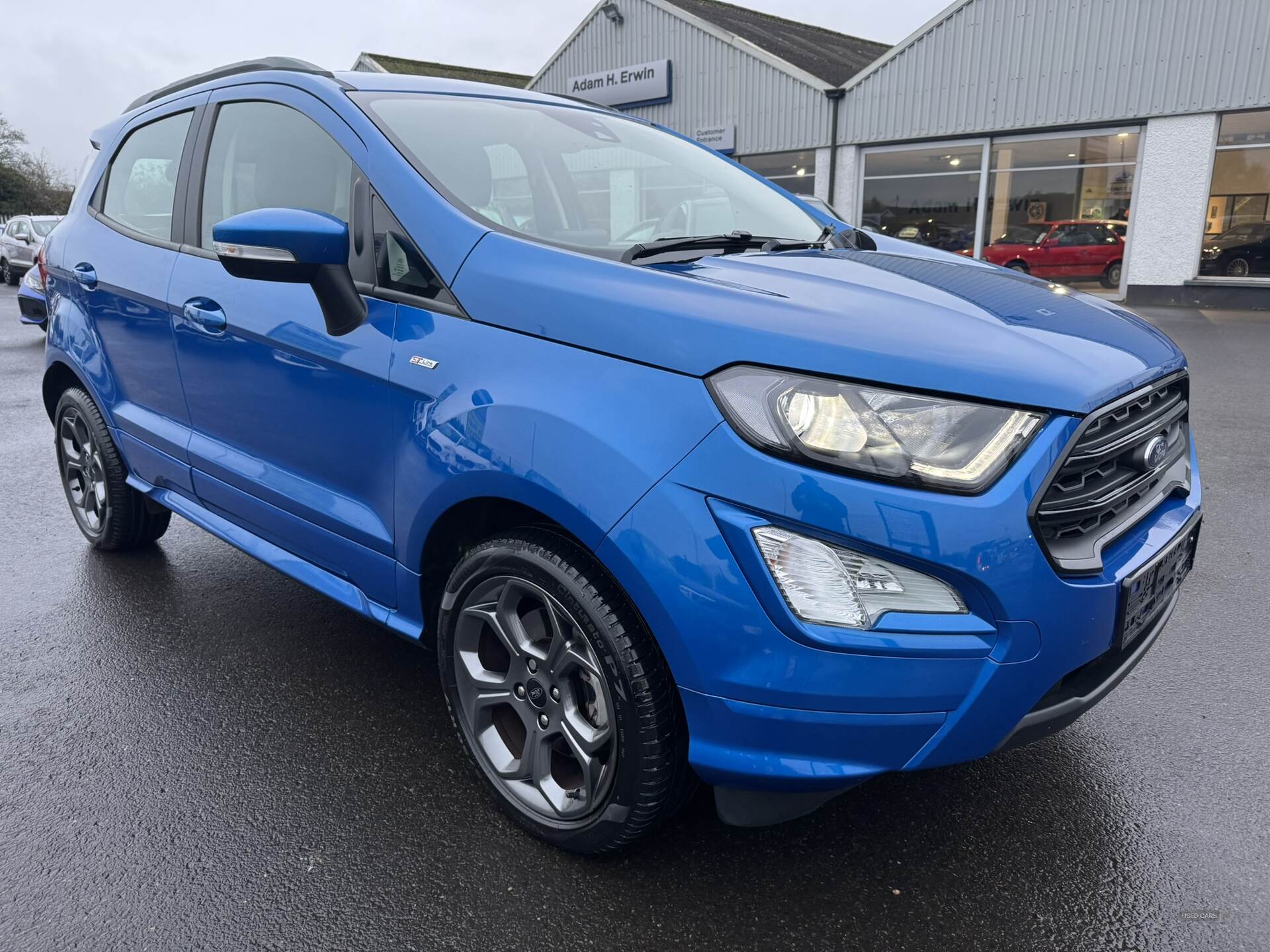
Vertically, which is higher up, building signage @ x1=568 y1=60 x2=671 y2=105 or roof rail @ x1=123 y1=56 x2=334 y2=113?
building signage @ x1=568 y1=60 x2=671 y2=105

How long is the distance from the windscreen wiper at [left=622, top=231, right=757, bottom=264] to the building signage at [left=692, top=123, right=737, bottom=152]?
17.6 meters

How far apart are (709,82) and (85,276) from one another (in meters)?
17.8

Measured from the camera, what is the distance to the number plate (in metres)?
1.78

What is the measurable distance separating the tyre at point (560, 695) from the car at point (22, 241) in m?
20.1

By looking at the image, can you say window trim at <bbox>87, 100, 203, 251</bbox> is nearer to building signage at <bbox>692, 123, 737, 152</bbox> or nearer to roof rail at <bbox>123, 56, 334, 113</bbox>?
roof rail at <bbox>123, 56, 334, 113</bbox>

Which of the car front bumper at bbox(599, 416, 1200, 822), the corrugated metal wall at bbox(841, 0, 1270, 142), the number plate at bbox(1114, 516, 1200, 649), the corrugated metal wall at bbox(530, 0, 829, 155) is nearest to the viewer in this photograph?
the car front bumper at bbox(599, 416, 1200, 822)

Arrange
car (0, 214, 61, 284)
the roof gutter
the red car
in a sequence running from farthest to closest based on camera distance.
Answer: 1. car (0, 214, 61, 284)
2. the roof gutter
3. the red car

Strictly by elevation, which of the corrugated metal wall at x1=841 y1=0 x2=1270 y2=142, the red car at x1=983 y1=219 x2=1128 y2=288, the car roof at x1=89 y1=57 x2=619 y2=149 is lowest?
the red car at x1=983 y1=219 x2=1128 y2=288

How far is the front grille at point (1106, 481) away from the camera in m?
1.66

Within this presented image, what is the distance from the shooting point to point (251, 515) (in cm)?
283

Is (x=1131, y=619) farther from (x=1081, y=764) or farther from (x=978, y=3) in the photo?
(x=978, y=3)

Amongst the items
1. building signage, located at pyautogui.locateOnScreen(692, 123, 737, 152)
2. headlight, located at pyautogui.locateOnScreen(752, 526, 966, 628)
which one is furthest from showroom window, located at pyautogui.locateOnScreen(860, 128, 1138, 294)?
headlight, located at pyautogui.locateOnScreen(752, 526, 966, 628)

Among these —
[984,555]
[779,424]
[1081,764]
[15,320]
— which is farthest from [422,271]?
[15,320]

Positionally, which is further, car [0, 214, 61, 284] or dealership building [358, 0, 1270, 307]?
car [0, 214, 61, 284]
